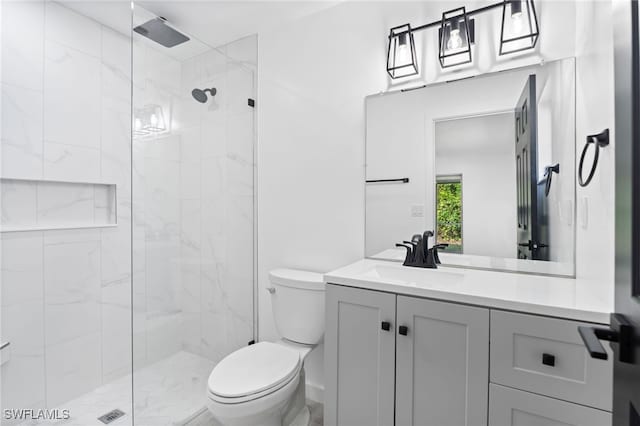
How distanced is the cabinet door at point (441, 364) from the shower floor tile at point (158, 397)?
1239mm

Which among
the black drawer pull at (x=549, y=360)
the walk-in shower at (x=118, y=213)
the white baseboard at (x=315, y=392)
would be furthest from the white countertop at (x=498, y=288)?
the walk-in shower at (x=118, y=213)

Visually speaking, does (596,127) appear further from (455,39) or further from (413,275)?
(413,275)

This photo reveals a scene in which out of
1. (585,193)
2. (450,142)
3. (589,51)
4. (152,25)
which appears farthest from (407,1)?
(152,25)

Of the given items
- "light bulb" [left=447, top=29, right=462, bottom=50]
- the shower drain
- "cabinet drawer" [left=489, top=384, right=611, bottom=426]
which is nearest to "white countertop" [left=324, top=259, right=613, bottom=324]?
"cabinet drawer" [left=489, top=384, right=611, bottom=426]

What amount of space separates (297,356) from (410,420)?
1.96 ft

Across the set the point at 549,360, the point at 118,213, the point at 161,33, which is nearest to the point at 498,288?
the point at 549,360

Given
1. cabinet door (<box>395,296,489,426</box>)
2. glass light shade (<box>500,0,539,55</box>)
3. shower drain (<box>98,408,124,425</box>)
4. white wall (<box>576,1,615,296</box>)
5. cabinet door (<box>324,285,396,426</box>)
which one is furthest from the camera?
shower drain (<box>98,408,124,425</box>)

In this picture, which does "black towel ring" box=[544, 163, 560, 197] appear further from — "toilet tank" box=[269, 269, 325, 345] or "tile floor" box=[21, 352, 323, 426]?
"tile floor" box=[21, 352, 323, 426]

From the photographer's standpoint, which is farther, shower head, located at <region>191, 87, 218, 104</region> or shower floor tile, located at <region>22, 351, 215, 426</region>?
shower head, located at <region>191, 87, 218, 104</region>

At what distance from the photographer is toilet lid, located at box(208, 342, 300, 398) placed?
1.40 metres

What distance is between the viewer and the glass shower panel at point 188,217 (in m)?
1.74

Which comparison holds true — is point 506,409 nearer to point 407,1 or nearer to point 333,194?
point 333,194

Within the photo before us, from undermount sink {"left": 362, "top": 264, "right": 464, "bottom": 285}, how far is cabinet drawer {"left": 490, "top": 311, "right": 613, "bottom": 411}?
35 centimetres

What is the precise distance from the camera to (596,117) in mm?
1117
